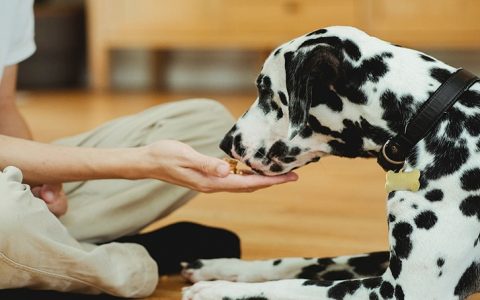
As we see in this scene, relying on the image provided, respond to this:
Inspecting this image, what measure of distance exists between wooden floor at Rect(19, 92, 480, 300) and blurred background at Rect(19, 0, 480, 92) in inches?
90.3

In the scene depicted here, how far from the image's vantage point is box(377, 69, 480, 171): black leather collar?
1.65 meters

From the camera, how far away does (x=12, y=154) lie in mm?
1949

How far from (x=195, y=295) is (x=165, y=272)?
1.27 feet

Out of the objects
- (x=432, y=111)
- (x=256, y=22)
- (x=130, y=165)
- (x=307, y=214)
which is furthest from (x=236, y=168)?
(x=256, y=22)

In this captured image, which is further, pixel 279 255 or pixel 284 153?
pixel 279 255

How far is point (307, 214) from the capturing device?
2893mm

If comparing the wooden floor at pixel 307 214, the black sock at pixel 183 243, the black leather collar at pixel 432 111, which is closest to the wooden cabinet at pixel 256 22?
the wooden floor at pixel 307 214

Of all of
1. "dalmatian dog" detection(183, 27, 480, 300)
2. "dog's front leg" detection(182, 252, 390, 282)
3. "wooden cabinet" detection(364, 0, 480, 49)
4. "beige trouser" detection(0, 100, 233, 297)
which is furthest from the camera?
"wooden cabinet" detection(364, 0, 480, 49)

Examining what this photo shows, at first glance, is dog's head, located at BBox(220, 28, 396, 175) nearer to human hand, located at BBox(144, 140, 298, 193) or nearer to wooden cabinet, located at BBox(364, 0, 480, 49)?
human hand, located at BBox(144, 140, 298, 193)

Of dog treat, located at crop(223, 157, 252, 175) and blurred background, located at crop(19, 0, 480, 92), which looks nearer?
dog treat, located at crop(223, 157, 252, 175)

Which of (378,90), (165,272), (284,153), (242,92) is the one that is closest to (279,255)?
(165,272)

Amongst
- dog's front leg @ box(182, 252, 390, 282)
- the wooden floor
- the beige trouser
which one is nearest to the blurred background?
the wooden floor

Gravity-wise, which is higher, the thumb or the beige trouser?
the thumb

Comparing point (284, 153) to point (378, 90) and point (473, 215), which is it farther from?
point (473, 215)
